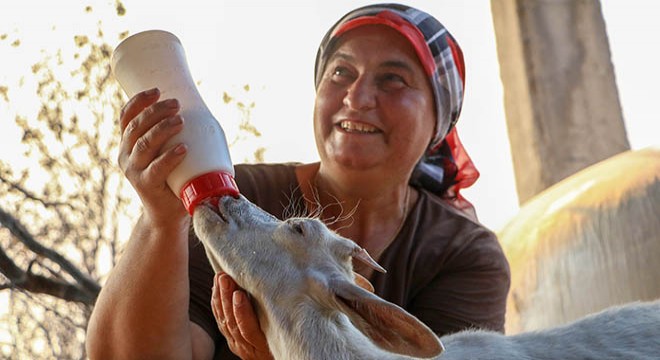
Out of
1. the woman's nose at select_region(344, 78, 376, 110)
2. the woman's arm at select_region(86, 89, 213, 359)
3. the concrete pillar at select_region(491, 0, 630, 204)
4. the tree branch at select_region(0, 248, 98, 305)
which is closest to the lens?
the woman's arm at select_region(86, 89, 213, 359)

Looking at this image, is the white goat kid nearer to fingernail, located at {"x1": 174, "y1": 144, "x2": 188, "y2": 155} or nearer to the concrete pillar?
fingernail, located at {"x1": 174, "y1": 144, "x2": 188, "y2": 155}

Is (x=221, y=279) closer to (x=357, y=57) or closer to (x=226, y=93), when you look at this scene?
(x=357, y=57)

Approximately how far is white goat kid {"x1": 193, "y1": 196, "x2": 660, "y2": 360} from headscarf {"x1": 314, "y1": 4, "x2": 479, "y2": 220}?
865 mm

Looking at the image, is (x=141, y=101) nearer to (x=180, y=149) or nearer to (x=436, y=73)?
(x=180, y=149)

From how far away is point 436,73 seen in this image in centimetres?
301

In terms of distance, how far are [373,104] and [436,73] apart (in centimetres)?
27

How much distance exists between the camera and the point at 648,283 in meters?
4.08

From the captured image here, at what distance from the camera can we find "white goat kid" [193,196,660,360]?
2088 millimetres

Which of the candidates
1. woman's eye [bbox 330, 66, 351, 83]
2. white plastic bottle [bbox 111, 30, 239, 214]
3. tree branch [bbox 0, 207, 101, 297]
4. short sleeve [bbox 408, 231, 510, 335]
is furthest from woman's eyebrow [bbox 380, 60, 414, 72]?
tree branch [bbox 0, 207, 101, 297]

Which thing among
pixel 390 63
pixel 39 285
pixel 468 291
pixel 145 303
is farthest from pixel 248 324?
pixel 39 285

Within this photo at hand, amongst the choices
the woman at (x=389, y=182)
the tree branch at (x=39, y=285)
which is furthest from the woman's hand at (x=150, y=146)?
the tree branch at (x=39, y=285)

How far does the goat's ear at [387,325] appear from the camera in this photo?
1.87m

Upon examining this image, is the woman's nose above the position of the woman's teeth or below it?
above

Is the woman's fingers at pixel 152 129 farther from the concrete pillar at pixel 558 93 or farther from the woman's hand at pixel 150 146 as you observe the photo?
the concrete pillar at pixel 558 93
